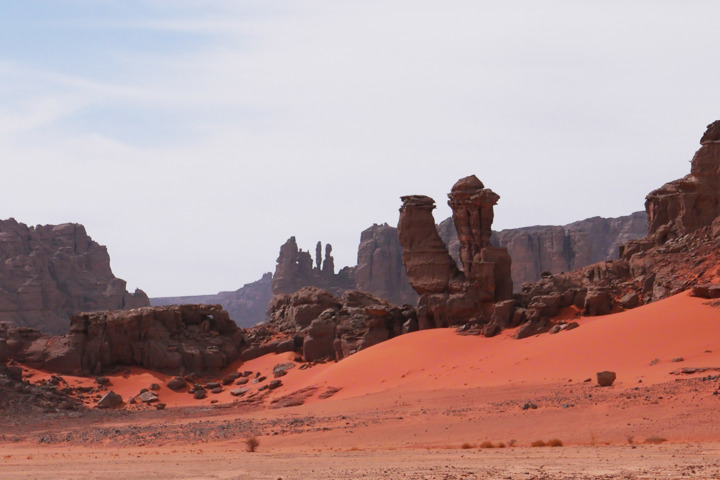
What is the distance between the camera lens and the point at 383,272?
347 feet

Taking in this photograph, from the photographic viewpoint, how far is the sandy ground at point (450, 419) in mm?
16781

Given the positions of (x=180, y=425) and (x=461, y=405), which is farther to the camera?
(x=180, y=425)

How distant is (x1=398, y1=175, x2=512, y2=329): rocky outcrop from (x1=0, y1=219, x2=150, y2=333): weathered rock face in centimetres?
4804

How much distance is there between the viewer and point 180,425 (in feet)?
97.5

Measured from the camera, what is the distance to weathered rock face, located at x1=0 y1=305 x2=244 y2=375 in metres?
42.5

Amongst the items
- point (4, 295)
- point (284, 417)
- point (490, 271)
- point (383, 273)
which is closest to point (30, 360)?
point (284, 417)

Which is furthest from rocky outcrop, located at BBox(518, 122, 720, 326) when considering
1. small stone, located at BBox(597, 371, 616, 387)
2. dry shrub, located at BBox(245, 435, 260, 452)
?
dry shrub, located at BBox(245, 435, 260, 452)

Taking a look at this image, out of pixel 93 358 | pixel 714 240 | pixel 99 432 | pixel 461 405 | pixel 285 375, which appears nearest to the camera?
pixel 461 405

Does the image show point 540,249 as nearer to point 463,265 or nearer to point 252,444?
point 463,265

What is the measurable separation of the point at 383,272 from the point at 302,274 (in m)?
11.6

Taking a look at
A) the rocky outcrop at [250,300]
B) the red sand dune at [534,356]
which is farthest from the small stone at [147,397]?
the rocky outcrop at [250,300]

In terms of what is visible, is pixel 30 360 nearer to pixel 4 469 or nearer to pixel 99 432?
pixel 99 432

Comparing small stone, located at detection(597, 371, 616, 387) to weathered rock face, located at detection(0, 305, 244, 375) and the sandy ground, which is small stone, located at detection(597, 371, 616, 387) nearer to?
the sandy ground

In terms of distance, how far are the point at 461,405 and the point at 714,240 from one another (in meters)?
17.3
